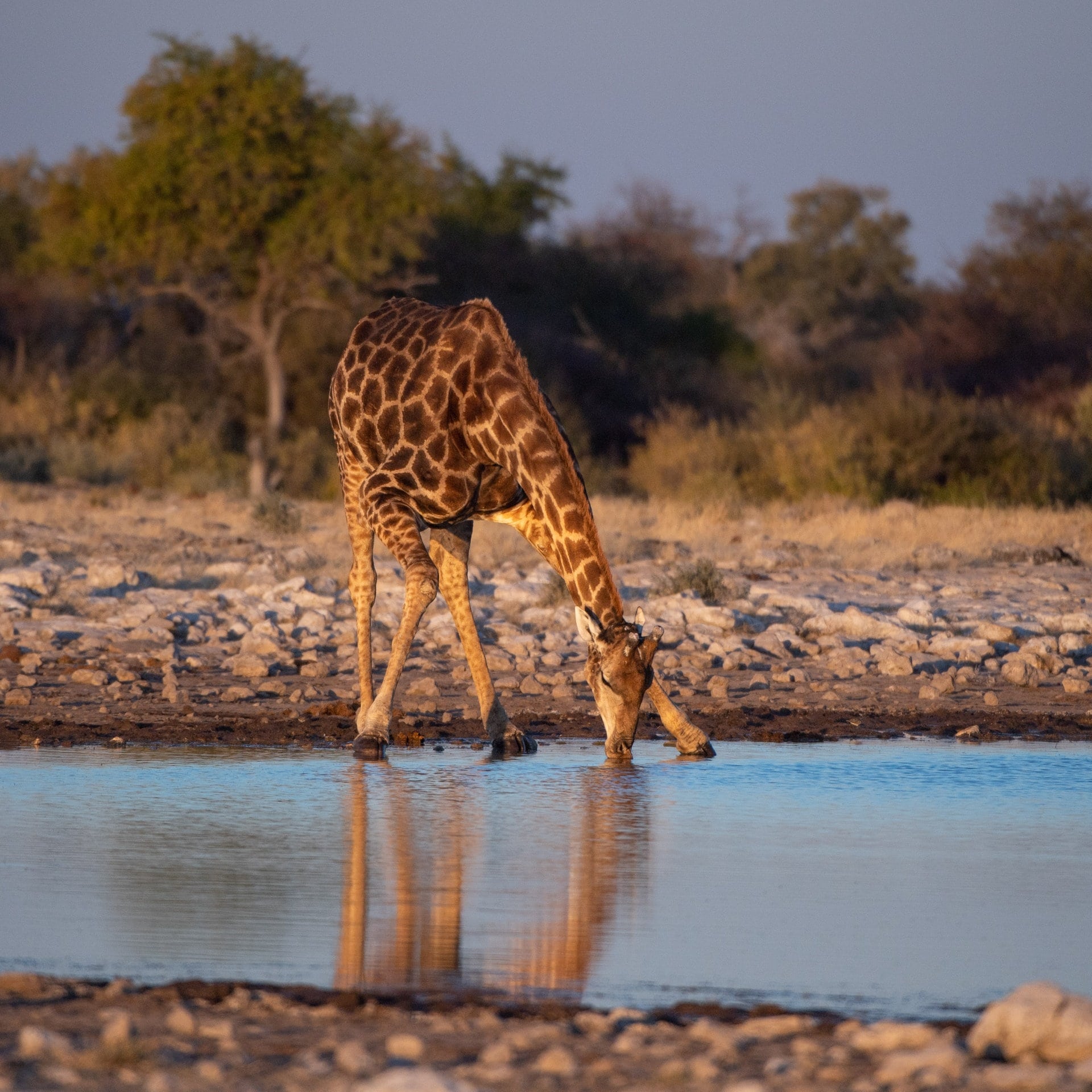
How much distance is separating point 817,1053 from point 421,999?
93 centimetres

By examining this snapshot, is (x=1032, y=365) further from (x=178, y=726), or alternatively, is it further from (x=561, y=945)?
(x=561, y=945)

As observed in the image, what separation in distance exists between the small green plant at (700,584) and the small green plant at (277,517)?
Result: 4.69m

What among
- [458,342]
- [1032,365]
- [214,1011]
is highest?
[1032,365]

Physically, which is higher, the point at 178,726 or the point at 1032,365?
the point at 1032,365

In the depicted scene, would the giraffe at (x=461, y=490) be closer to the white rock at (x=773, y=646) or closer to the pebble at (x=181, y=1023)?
the white rock at (x=773, y=646)

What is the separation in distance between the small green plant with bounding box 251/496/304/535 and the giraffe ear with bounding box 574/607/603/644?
863cm

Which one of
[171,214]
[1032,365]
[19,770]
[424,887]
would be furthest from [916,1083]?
[1032,365]

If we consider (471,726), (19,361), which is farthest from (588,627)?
(19,361)

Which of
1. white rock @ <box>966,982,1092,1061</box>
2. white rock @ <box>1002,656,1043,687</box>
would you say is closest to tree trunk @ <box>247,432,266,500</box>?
white rock @ <box>1002,656,1043,687</box>

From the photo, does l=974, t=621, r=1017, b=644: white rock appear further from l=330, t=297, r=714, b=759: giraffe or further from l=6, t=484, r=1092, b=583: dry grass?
l=330, t=297, r=714, b=759: giraffe

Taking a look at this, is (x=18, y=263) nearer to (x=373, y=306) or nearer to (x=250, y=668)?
(x=373, y=306)

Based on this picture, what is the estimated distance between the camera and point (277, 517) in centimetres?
1591

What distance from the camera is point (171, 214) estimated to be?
93.9 feet

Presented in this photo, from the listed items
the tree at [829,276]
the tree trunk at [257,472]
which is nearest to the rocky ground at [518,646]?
the tree trunk at [257,472]
